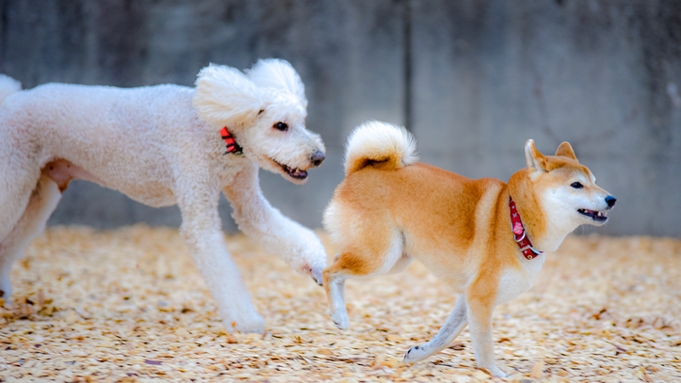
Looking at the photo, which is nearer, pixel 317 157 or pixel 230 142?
pixel 317 157

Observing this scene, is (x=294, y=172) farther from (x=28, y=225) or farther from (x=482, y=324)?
(x=28, y=225)

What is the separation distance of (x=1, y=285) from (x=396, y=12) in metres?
4.88

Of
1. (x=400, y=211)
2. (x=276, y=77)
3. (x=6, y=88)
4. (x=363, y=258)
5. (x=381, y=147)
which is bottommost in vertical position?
(x=363, y=258)

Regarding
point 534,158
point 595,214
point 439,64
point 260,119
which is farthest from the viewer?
point 439,64

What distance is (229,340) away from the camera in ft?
11.1

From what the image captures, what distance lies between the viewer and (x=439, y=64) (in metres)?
7.24

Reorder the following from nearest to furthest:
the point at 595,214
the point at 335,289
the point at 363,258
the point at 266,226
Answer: the point at 595,214
the point at 363,258
the point at 335,289
the point at 266,226

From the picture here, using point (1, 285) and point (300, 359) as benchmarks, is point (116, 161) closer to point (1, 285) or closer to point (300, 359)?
point (1, 285)

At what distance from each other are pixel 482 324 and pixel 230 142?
5.42 feet

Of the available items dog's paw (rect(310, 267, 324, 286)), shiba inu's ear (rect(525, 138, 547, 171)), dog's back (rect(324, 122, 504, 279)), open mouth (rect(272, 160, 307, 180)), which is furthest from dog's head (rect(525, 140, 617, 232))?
dog's paw (rect(310, 267, 324, 286))

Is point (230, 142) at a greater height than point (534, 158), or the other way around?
point (230, 142)

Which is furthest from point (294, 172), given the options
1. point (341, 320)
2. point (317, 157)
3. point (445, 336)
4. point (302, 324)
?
point (445, 336)

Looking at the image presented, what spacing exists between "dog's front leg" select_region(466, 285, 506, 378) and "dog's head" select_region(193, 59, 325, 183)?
1.13m

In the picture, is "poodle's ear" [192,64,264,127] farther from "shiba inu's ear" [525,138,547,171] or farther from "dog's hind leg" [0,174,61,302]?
"shiba inu's ear" [525,138,547,171]
